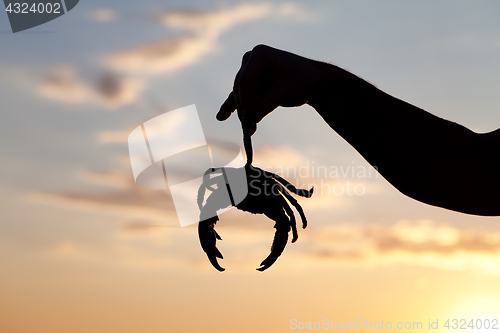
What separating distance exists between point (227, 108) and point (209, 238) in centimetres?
106

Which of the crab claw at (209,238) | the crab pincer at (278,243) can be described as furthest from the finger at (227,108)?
the crab pincer at (278,243)

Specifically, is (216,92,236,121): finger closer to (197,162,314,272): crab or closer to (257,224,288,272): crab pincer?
(197,162,314,272): crab

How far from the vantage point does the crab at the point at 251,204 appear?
303cm

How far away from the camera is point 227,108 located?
3.07 m

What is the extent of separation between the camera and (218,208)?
3.11m

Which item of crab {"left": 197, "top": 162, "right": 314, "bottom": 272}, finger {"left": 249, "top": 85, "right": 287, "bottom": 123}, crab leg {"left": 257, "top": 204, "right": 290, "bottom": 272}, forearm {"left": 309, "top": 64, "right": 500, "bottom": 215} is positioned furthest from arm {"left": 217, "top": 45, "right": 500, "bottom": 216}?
crab leg {"left": 257, "top": 204, "right": 290, "bottom": 272}

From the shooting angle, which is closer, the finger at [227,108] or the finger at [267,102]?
the finger at [267,102]

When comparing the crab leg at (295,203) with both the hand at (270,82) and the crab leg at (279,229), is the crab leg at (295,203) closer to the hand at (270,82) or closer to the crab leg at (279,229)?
the crab leg at (279,229)

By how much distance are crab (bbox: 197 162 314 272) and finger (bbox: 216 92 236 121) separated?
0.42m

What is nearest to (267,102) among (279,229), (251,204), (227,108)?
(227,108)

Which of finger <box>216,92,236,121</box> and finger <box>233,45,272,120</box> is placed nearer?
finger <box>233,45,272,120</box>

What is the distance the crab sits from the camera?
3.03 metres

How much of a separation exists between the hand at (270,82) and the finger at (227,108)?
0.42m

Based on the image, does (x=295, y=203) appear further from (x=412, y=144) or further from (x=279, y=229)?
(x=412, y=144)
